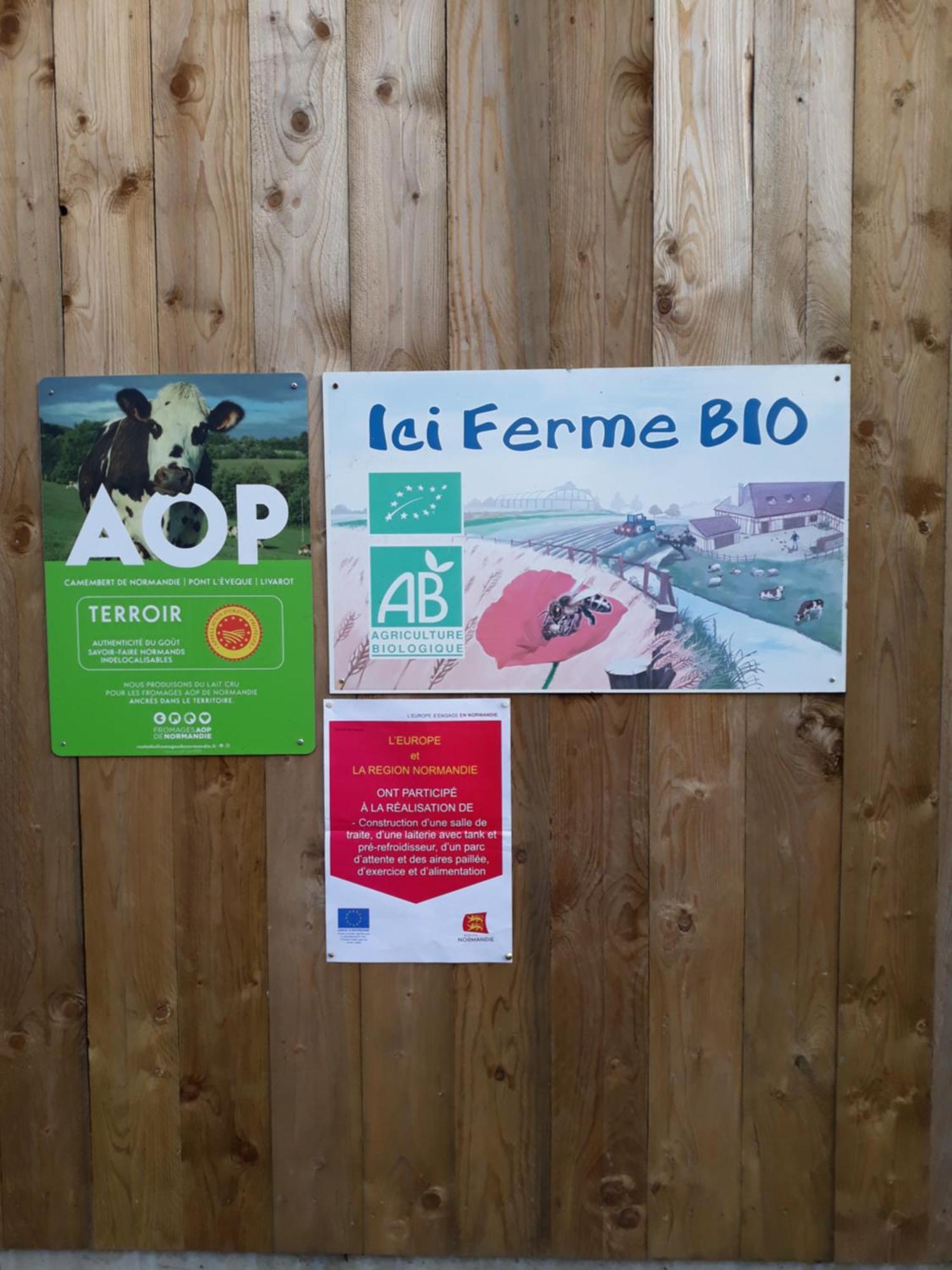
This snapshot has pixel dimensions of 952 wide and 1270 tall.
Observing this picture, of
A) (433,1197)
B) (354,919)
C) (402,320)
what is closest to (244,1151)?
(433,1197)

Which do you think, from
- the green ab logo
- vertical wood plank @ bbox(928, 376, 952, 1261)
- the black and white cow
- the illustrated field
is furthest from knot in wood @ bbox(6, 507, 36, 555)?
vertical wood plank @ bbox(928, 376, 952, 1261)

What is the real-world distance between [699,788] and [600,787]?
0.18 m

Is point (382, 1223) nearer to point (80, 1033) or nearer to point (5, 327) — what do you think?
point (80, 1033)

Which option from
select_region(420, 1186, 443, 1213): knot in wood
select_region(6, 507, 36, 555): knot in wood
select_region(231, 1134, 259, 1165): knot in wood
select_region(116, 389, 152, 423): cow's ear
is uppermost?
select_region(116, 389, 152, 423): cow's ear

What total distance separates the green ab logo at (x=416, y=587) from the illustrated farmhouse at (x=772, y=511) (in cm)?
45

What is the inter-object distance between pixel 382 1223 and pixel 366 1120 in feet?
0.66

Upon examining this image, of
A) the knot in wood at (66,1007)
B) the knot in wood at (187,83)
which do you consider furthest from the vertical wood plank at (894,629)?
the knot in wood at (66,1007)

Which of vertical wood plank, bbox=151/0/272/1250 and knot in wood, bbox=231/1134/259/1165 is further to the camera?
knot in wood, bbox=231/1134/259/1165

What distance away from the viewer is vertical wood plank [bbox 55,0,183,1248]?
1739 mm

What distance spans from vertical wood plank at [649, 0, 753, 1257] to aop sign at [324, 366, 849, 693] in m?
0.11

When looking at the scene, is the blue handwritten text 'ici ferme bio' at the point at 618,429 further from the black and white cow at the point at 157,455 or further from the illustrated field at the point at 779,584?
the black and white cow at the point at 157,455

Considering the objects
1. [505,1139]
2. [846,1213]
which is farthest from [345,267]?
[846,1213]

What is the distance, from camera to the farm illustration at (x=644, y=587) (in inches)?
68.5

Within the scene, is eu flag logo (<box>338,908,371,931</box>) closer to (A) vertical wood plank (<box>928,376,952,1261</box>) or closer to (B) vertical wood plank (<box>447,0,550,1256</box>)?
(B) vertical wood plank (<box>447,0,550,1256</box>)
